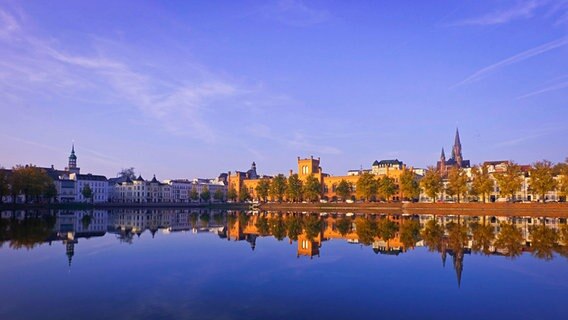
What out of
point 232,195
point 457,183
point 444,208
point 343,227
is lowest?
point 343,227

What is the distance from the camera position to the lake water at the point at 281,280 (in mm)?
12695

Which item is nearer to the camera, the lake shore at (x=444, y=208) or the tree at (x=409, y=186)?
the lake shore at (x=444, y=208)

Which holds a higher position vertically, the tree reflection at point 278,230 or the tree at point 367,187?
the tree at point 367,187

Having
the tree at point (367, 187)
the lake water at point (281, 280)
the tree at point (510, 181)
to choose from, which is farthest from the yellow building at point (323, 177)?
the lake water at point (281, 280)

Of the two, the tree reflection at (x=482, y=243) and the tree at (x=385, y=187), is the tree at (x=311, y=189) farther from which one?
the tree reflection at (x=482, y=243)

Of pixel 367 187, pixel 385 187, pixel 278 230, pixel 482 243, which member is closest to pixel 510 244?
pixel 482 243

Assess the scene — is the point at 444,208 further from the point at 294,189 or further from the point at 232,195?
the point at 232,195

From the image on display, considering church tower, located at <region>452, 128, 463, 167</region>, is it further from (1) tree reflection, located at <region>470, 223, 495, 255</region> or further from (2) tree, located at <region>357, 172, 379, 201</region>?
(1) tree reflection, located at <region>470, 223, 495, 255</region>

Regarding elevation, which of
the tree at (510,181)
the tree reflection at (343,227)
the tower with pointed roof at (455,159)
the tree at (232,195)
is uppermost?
the tower with pointed roof at (455,159)

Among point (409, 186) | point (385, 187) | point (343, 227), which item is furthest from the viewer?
point (385, 187)

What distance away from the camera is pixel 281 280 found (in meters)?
17.2

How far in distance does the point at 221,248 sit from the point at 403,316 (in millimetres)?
16050

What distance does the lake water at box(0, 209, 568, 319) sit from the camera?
41.7ft

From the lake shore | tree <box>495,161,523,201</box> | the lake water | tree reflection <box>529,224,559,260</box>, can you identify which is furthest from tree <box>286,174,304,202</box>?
the lake water
